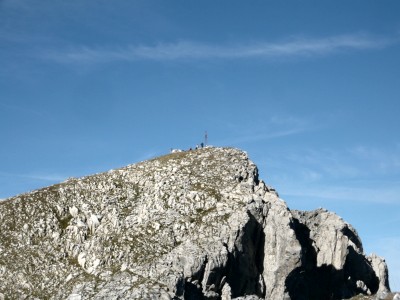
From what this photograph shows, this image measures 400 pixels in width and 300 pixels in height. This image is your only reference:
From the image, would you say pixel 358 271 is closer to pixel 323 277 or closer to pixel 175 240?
pixel 323 277

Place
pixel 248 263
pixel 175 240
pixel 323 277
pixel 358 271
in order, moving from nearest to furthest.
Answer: pixel 175 240 → pixel 248 263 → pixel 323 277 → pixel 358 271

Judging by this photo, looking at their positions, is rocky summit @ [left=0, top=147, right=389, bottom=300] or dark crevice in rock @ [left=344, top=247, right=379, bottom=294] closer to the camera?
rocky summit @ [left=0, top=147, right=389, bottom=300]

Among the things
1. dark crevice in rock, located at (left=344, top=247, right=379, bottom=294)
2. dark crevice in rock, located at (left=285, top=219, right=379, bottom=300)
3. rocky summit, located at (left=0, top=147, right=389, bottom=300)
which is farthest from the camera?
dark crevice in rock, located at (left=344, top=247, right=379, bottom=294)

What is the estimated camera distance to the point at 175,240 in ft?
527

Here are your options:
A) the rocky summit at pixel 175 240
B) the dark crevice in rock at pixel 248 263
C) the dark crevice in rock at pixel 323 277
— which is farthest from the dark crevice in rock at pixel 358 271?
the dark crevice in rock at pixel 248 263

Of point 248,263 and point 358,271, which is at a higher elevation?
point 358,271

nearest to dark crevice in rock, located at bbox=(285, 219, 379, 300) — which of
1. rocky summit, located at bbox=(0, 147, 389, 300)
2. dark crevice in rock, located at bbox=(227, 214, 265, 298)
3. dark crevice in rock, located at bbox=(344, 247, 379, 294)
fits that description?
dark crevice in rock, located at bbox=(344, 247, 379, 294)

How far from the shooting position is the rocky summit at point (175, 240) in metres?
153

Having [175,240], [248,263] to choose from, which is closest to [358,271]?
[248,263]

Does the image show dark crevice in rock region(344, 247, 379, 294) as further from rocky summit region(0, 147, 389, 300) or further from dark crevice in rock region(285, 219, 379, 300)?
rocky summit region(0, 147, 389, 300)

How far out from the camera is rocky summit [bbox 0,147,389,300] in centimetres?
15325

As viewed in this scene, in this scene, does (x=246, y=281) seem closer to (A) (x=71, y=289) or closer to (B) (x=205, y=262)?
(B) (x=205, y=262)

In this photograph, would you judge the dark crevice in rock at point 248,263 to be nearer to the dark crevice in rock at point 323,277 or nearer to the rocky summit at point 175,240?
the rocky summit at point 175,240

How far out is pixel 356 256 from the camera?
19012cm
